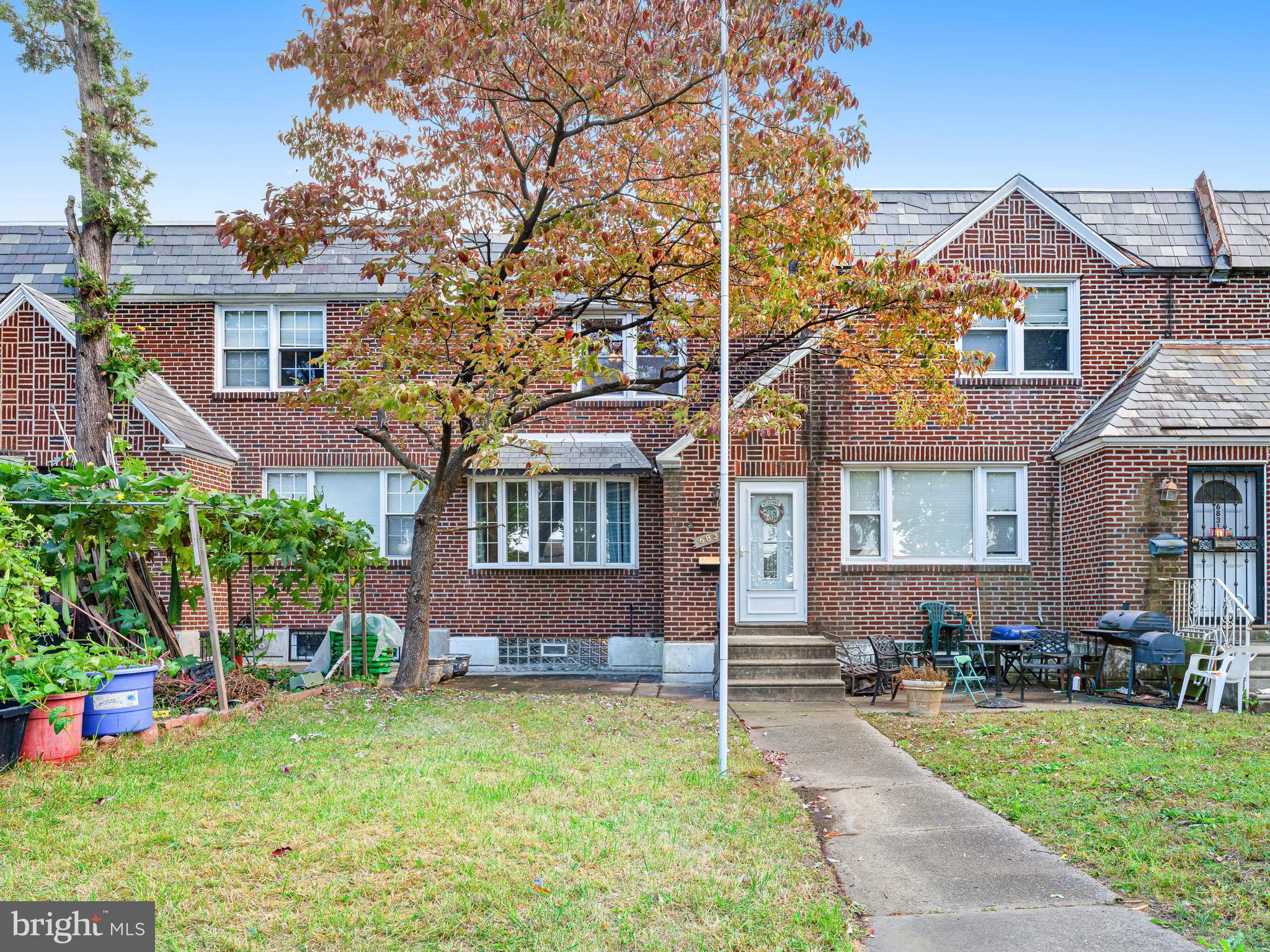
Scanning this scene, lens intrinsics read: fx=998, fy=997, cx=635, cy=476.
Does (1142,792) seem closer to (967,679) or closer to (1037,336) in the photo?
(967,679)

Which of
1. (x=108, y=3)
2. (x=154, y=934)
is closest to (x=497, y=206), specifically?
(x=108, y=3)

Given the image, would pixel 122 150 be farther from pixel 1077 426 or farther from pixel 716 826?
pixel 1077 426

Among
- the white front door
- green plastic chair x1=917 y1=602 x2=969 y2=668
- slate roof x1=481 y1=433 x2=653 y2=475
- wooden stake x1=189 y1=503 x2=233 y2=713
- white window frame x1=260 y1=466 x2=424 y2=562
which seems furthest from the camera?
white window frame x1=260 y1=466 x2=424 y2=562

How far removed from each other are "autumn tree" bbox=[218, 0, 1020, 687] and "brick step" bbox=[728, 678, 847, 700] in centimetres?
343

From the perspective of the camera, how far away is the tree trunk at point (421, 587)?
1191cm

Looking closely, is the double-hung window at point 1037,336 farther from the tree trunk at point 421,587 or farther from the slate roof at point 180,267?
the slate roof at point 180,267

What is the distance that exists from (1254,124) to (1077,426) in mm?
5156

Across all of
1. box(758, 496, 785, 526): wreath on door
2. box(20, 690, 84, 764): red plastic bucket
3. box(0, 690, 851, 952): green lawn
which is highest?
box(758, 496, 785, 526): wreath on door

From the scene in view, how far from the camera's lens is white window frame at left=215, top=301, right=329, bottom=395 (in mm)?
16766

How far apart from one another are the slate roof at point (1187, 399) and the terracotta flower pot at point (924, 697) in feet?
15.2

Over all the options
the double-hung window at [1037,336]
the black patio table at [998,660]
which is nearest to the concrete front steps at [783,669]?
the black patio table at [998,660]

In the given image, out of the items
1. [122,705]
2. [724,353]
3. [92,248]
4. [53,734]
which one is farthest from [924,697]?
[92,248]

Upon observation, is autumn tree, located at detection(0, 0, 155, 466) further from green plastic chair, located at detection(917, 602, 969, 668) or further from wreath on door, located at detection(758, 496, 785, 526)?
green plastic chair, located at detection(917, 602, 969, 668)

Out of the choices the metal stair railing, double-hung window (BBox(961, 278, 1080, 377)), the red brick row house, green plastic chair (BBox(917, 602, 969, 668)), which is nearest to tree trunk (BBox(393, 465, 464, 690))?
the red brick row house
